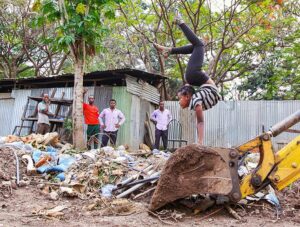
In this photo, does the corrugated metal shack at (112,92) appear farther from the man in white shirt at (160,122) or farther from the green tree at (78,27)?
the green tree at (78,27)

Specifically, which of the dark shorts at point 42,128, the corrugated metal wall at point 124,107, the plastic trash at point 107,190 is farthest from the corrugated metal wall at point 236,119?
the plastic trash at point 107,190

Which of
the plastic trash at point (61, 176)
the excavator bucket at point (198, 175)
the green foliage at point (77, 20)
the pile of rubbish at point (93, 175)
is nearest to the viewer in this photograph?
the excavator bucket at point (198, 175)

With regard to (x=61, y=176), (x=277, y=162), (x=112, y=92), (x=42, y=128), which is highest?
(x=112, y=92)

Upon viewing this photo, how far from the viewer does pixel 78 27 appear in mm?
8922

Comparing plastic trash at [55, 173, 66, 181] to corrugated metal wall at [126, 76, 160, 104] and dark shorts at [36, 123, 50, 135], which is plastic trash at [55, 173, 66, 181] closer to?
dark shorts at [36, 123, 50, 135]

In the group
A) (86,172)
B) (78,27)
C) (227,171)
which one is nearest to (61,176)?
(86,172)

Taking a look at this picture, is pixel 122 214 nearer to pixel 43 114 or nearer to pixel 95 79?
pixel 43 114

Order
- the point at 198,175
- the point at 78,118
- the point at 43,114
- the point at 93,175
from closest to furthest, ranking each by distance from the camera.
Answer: the point at 198,175
the point at 93,175
the point at 78,118
the point at 43,114

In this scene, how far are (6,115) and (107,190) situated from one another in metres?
10.8

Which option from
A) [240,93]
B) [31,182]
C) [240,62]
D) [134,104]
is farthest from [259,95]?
[31,182]

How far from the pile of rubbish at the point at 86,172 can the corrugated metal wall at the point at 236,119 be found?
6947 mm

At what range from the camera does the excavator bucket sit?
3.84 meters

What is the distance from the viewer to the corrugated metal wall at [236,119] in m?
13.3

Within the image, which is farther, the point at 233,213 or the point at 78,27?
the point at 78,27
